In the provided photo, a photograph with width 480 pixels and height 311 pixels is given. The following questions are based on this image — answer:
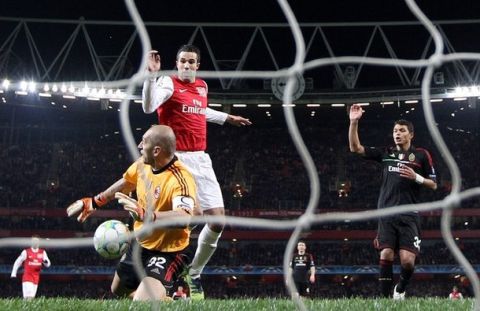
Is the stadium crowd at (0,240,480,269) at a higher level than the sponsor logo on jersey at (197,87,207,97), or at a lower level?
lower

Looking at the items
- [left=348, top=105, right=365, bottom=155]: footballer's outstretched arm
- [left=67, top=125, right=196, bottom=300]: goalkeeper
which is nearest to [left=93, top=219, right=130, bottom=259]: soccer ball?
[left=67, top=125, right=196, bottom=300]: goalkeeper

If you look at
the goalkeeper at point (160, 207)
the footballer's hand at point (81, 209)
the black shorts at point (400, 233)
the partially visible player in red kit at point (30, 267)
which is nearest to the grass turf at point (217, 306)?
the goalkeeper at point (160, 207)

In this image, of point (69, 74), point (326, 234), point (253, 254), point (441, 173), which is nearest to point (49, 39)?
point (69, 74)

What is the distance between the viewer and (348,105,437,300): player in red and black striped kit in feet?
19.5

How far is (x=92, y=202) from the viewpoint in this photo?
4.42m

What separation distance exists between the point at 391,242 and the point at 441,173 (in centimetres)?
2476

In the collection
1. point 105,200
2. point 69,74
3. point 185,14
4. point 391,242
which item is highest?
point 185,14

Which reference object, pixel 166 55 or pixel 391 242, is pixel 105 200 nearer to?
pixel 391 242

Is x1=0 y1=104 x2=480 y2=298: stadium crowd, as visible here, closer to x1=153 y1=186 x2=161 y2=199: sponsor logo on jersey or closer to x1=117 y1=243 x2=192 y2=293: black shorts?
x1=117 y1=243 x2=192 y2=293: black shorts

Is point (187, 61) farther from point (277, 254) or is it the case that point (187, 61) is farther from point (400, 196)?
point (277, 254)

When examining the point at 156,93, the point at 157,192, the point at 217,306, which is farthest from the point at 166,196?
the point at 156,93

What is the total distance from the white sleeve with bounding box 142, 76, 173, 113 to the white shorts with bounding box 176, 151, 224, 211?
22.9 inches

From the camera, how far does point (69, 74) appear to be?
Answer: 28.2 m

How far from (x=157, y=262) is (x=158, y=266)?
0.11ft
